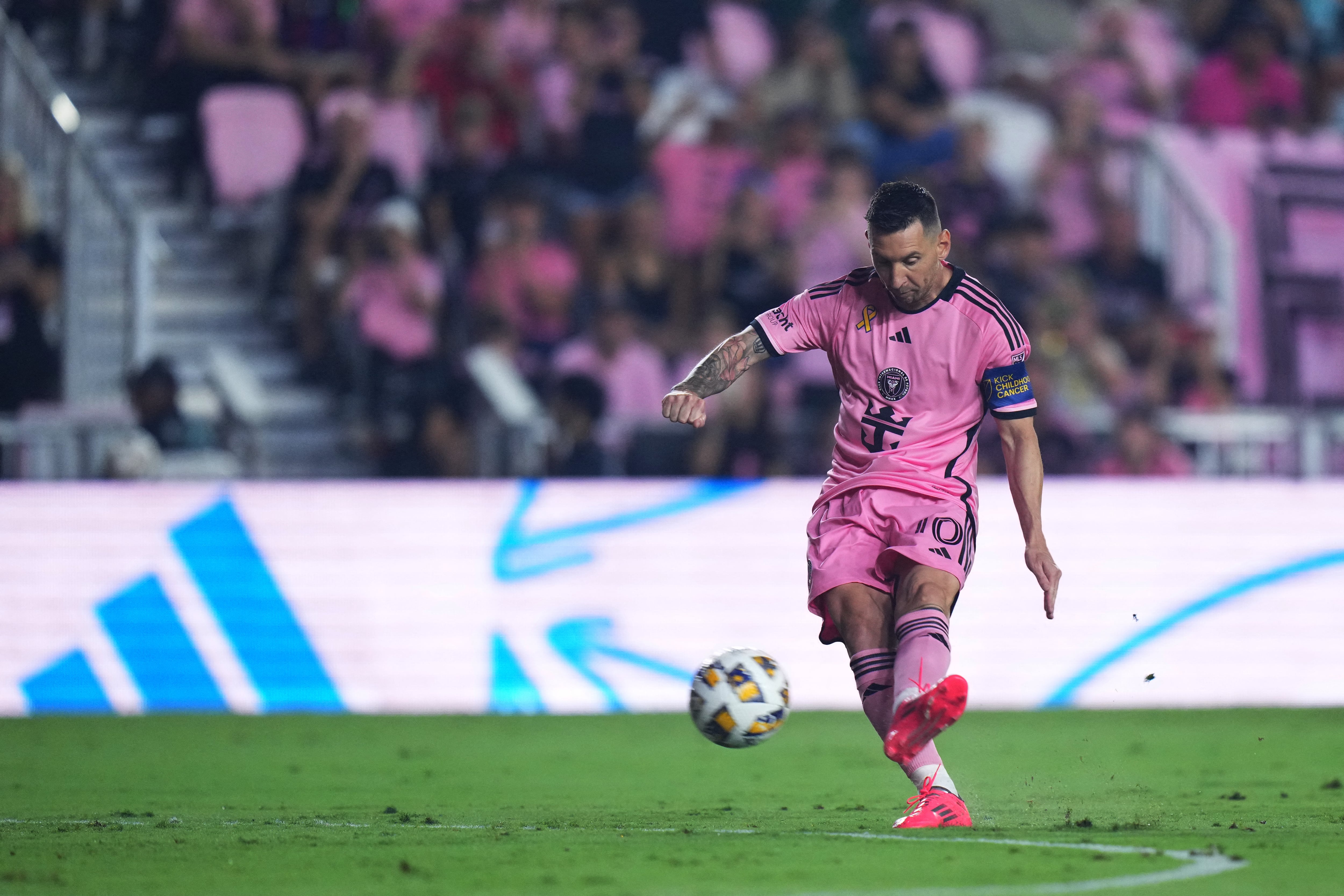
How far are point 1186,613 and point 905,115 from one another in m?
5.84

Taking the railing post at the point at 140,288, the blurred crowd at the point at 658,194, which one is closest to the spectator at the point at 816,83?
the blurred crowd at the point at 658,194

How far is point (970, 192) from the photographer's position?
15172 millimetres

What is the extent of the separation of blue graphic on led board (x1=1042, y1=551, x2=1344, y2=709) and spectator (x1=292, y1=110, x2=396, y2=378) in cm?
584

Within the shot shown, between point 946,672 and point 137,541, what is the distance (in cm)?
656

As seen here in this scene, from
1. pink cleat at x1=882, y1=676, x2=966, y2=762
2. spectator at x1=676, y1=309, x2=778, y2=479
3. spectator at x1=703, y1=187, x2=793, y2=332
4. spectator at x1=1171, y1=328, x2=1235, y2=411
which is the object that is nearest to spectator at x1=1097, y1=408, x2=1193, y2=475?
spectator at x1=1171, y1=328, x2=1235, y2=411

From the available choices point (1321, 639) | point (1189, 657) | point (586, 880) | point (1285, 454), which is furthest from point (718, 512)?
point (586, 880)

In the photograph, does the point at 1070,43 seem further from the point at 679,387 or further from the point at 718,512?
the point at 679,387

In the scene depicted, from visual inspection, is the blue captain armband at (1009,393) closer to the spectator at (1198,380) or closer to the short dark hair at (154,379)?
the short dark hair at (154,379)

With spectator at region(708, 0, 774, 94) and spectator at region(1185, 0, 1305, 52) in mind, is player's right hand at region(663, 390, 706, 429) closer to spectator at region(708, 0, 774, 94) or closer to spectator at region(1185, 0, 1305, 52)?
spectator at region(708, 0, 774, 94)

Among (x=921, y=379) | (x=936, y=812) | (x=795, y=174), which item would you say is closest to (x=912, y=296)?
(x=921, y=379)

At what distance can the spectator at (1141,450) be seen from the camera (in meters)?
13.2

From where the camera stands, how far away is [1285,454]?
1367 centimetres

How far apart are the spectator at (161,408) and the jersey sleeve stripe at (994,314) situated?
22.9 feet

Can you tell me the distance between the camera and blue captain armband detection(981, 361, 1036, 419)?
594 cm
